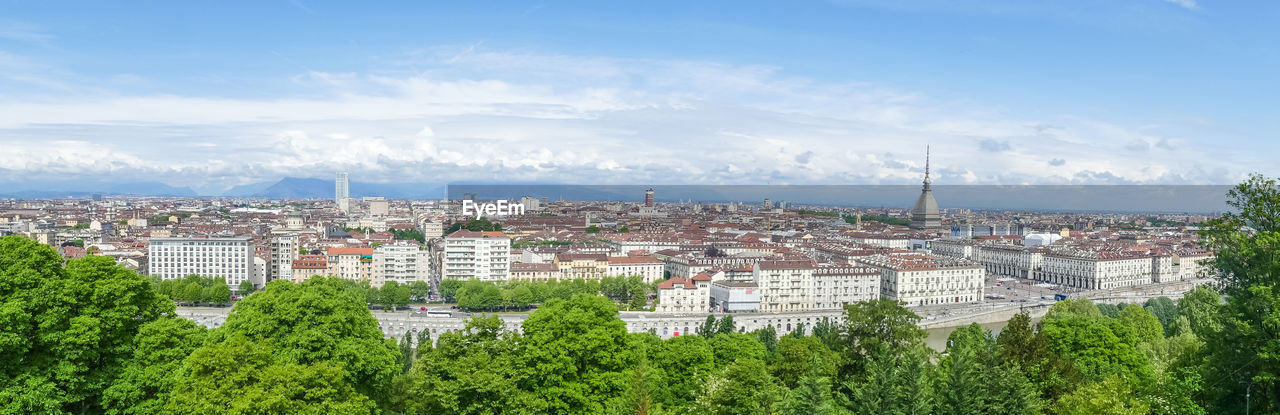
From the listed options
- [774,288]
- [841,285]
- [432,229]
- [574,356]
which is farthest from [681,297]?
[432,229]

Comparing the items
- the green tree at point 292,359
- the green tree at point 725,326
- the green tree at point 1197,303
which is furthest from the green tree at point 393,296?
the green tree at point 1197,303

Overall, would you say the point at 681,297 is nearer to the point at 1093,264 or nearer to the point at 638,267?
the point at 638,267

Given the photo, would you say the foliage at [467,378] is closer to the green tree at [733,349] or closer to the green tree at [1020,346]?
the green tree at [733,349]

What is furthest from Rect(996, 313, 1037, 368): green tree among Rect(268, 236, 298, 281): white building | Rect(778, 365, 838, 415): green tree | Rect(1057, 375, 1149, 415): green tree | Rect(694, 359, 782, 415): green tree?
Rect(268, 236, 298, 281): white building

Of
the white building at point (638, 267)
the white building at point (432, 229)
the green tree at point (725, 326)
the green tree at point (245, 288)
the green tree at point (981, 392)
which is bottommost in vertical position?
the green tree at point (245, 288)

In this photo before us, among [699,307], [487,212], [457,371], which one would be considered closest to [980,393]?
[457,371]
